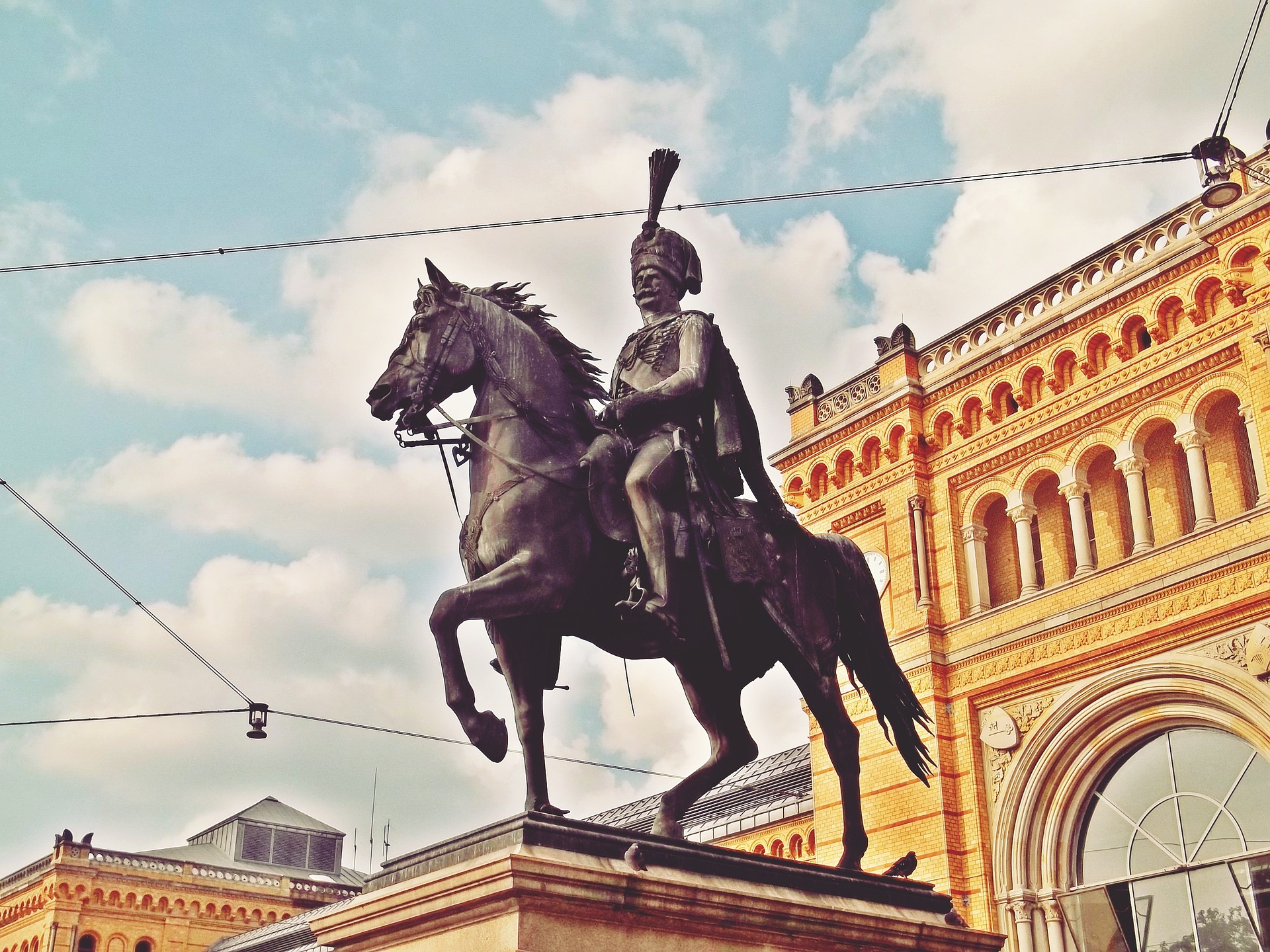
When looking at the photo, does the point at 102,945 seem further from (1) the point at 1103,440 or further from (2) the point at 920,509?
(1) the point at 1103,440

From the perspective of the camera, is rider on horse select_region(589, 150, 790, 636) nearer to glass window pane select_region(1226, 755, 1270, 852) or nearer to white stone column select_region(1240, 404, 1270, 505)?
glass window pane select_region(1226, 755, 1270, 852)

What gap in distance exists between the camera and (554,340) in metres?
7.21

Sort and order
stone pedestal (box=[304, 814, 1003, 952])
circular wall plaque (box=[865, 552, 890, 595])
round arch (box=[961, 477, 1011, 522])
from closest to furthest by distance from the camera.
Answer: stone pedestal (box=[304, 814, 1003, 952]), round arch (box=[961, 477, 1011, 522]), circular wall plaque (box=[865, 552, 890, 595])

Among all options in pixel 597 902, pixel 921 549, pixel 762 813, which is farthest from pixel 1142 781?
pixel 597 902

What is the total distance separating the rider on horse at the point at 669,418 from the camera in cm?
654

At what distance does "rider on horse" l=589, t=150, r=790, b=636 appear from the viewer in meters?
6.54

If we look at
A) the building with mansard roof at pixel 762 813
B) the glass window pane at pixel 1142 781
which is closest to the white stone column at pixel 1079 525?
the glass window pane at pixel 1142 781

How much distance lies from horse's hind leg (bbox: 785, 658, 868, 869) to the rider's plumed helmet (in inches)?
86.3

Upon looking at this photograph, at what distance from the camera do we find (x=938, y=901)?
6.93 metres


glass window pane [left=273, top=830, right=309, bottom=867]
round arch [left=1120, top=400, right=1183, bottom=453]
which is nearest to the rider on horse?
round arch [left=1120, top=400, right=1183, bottom=453]

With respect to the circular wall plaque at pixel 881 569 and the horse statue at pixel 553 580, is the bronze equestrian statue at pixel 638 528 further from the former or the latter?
the circular wall plaque at pixel 881 569

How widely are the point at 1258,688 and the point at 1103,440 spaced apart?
475 cm

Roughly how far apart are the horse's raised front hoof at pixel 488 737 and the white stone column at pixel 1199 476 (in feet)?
53.2

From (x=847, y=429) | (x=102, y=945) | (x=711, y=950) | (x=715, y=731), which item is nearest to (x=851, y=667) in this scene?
(x=715, y=731)
